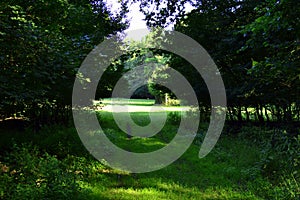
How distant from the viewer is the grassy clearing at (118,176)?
4.86 m

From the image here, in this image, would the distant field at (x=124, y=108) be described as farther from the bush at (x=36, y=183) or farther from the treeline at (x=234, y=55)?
the bush at (x=36, y=183)

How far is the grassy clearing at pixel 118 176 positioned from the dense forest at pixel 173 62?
0.10 m

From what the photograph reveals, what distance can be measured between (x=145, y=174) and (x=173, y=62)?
8.65 m

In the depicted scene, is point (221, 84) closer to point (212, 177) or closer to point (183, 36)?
point (183, 36)

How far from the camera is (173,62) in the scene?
14.6m

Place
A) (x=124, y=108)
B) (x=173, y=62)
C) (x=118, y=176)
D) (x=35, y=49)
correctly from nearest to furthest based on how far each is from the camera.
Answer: (x=35, y=49) < (x=118, y=176) < (x=173, y=62) < (x=124, y=108)

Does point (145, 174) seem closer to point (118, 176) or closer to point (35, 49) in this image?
point (118, 176)

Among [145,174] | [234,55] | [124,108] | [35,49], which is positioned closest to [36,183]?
[35,49]

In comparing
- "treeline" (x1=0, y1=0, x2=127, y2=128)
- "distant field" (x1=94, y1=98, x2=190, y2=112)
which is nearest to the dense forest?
"treeline" (x1=0, y1=0, x2=127, y2=128)

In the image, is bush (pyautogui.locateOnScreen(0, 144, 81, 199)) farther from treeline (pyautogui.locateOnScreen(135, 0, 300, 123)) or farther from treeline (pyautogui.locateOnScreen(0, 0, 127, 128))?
treeline (pyautogui.locateOnScreen(135, 0, 300, 123))

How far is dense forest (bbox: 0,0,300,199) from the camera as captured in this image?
480cm

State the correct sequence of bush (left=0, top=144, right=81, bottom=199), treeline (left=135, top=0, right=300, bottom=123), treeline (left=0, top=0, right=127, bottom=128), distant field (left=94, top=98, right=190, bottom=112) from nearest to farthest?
bush (left=0, top=144, right=81, bottom=199) → treeline (left=0, top=0, right=127, bottom=128) → treeline (left=135, top=0, right=300, bottom=123) → distant field (left=94, top=98, right=190, bottom=112)

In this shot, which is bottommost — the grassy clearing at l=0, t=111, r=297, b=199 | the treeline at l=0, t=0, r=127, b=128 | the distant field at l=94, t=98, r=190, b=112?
the grassy clearing at l=0, t=111, r=297, b=199

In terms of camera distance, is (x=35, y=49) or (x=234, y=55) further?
(x=234, y=55)
